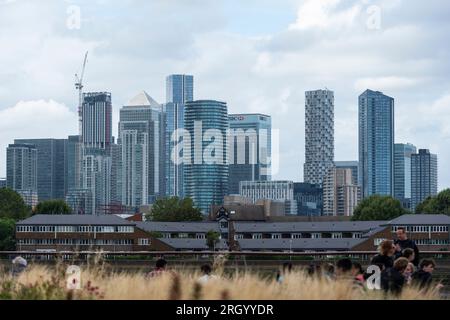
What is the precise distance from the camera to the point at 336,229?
166m

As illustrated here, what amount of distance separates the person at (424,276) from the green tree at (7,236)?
132283mm

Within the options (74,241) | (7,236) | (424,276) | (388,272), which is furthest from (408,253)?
(7,236)

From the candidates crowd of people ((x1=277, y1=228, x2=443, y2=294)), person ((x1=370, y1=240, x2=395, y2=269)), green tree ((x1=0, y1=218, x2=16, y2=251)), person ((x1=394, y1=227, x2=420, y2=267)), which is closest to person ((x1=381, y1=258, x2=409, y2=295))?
crowd of people ((x1=277, y1=228, x2=443, y2=294))

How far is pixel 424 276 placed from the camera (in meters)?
22.5

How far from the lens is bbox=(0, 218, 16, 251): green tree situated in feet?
502

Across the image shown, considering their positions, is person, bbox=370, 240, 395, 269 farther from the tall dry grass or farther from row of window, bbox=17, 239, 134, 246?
row of window, bbox=17, 239, 134, 246

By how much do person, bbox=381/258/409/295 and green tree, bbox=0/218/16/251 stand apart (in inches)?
5258

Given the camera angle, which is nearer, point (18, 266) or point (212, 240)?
point (18, 266)

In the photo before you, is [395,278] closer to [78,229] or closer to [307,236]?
[78,229]

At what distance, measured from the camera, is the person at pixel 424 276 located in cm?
2167

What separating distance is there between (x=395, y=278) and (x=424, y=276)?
5.04 feet
